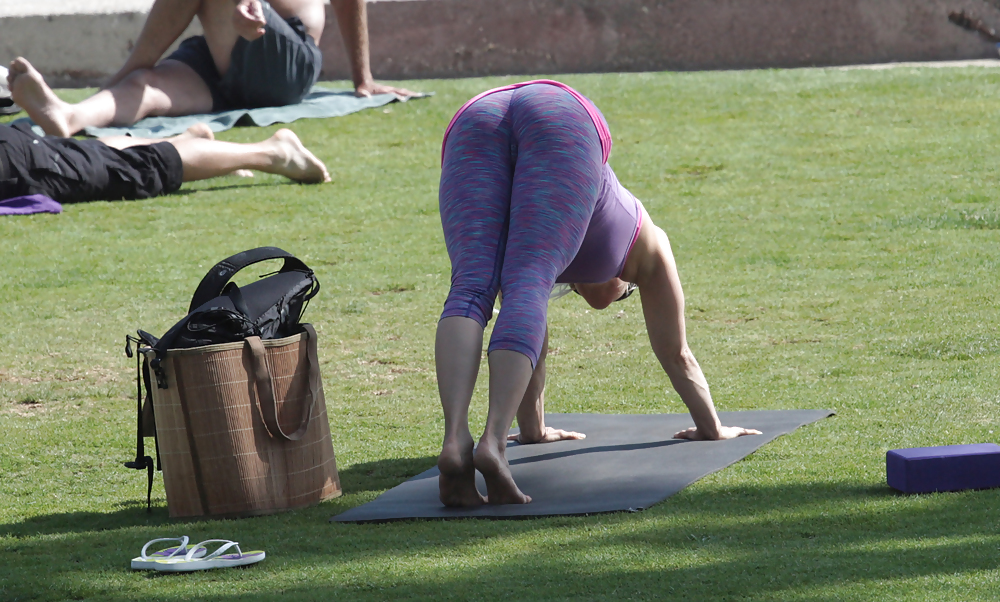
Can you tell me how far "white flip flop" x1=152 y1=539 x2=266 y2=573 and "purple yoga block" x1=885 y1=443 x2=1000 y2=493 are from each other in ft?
4.96

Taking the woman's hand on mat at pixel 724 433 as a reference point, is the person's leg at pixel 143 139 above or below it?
above

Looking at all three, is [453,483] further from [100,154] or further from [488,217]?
[100,154]

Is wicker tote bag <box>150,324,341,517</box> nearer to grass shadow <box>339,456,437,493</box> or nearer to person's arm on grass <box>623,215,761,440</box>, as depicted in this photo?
grass shadow <box>339,456,437,493</box>

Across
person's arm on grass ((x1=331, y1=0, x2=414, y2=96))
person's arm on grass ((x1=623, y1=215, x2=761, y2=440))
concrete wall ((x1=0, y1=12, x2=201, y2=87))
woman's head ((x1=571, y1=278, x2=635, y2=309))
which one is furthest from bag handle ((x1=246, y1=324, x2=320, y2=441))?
concrete wall ((x1=0, y1=12, x2=201, y2=87))

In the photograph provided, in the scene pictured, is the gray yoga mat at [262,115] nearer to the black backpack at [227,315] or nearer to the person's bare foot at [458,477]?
the black backpack at [227,315]

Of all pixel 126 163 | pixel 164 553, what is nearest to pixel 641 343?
pixel 164 553

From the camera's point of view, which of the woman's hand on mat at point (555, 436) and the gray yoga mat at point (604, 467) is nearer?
the gray yoga mat at point (604, 467)

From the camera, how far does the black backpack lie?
10.2 feet

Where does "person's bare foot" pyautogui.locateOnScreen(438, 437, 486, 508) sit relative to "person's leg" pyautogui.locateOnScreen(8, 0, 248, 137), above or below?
below

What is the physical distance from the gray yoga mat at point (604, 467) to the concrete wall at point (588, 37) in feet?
26.5

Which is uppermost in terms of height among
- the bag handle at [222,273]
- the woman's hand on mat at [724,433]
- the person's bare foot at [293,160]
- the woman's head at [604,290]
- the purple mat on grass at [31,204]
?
the bag handle at [222,273]

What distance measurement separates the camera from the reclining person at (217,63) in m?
8.22

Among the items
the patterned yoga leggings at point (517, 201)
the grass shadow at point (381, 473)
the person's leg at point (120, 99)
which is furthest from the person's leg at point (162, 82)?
the patterned yoga leggings at point (517, 201)

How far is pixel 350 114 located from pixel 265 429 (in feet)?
21.7
